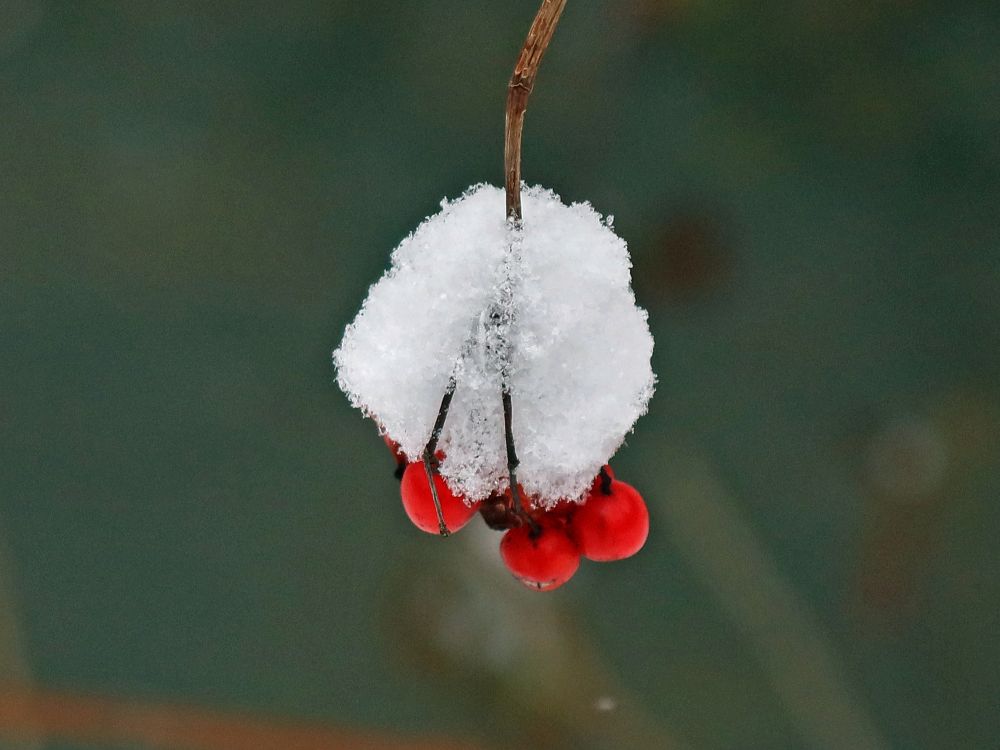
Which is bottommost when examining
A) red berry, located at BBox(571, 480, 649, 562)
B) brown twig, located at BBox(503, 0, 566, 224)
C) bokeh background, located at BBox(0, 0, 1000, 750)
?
red berry, located at BBox(571, 480, 649, 562)

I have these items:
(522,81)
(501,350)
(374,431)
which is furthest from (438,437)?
(374,431)

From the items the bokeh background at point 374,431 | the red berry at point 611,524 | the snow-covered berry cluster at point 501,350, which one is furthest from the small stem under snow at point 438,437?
the bokeh background at point 374,431

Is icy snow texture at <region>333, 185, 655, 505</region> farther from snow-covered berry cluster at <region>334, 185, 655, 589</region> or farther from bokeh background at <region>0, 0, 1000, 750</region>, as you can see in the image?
bokeh background at <region>0, 0, 1000, 750</region>

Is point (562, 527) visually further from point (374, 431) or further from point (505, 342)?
point (374, 431)

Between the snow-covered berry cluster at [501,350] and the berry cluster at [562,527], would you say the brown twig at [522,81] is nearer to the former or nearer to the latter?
the snow-covered berry cluster at [501,350]

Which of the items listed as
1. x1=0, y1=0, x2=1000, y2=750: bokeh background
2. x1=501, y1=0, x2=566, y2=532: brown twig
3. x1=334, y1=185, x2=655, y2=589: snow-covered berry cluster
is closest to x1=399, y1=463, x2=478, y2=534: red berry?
x1=334, y1=185, x2=655, y2=589: snow-covered berry cluster

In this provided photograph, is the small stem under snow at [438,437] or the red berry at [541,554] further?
the red berry at [541,554]
